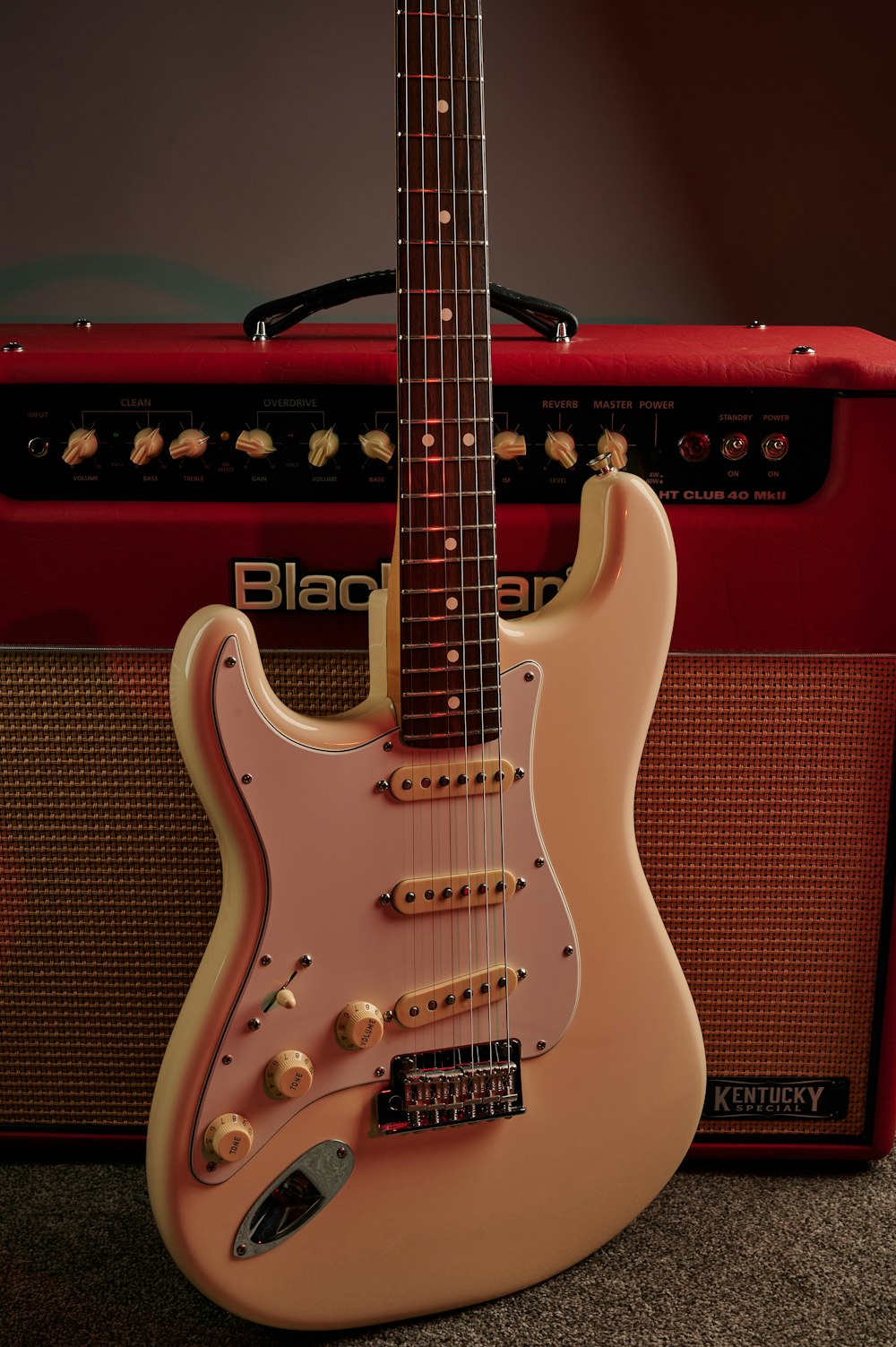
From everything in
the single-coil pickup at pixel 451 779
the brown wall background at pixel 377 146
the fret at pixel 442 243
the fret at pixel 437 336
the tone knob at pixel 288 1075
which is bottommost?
the tone knob at pixel 288 1075

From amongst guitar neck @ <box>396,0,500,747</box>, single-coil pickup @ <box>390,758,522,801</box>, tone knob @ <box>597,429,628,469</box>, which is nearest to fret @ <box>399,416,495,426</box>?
guitar neck @ <box>396,0,500,747</box>

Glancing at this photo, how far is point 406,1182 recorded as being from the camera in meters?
0.80

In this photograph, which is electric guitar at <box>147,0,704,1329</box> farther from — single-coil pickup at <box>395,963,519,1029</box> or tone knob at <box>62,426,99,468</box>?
tone knob at <box>62,426,99,468</box>

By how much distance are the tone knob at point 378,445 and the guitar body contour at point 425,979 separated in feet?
0.43

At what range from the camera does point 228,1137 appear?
741mm

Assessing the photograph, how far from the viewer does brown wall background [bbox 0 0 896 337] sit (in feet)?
4.14

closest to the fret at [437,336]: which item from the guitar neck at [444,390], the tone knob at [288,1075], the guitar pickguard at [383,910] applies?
the guitar neck at [444,390]

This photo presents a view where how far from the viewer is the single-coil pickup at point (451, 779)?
2.55ft

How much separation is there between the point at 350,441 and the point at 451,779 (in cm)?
26

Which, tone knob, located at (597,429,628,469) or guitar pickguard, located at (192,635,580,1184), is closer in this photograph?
guitar pickguard, located at (192,635,580,1184)

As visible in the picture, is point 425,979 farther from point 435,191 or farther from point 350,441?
point 435,191

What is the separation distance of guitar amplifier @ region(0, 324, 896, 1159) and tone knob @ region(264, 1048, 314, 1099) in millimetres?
195

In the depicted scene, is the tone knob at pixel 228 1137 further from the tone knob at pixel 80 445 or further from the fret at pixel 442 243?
the fret at pixel 442 243

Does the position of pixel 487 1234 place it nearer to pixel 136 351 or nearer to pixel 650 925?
pixel 650 925
